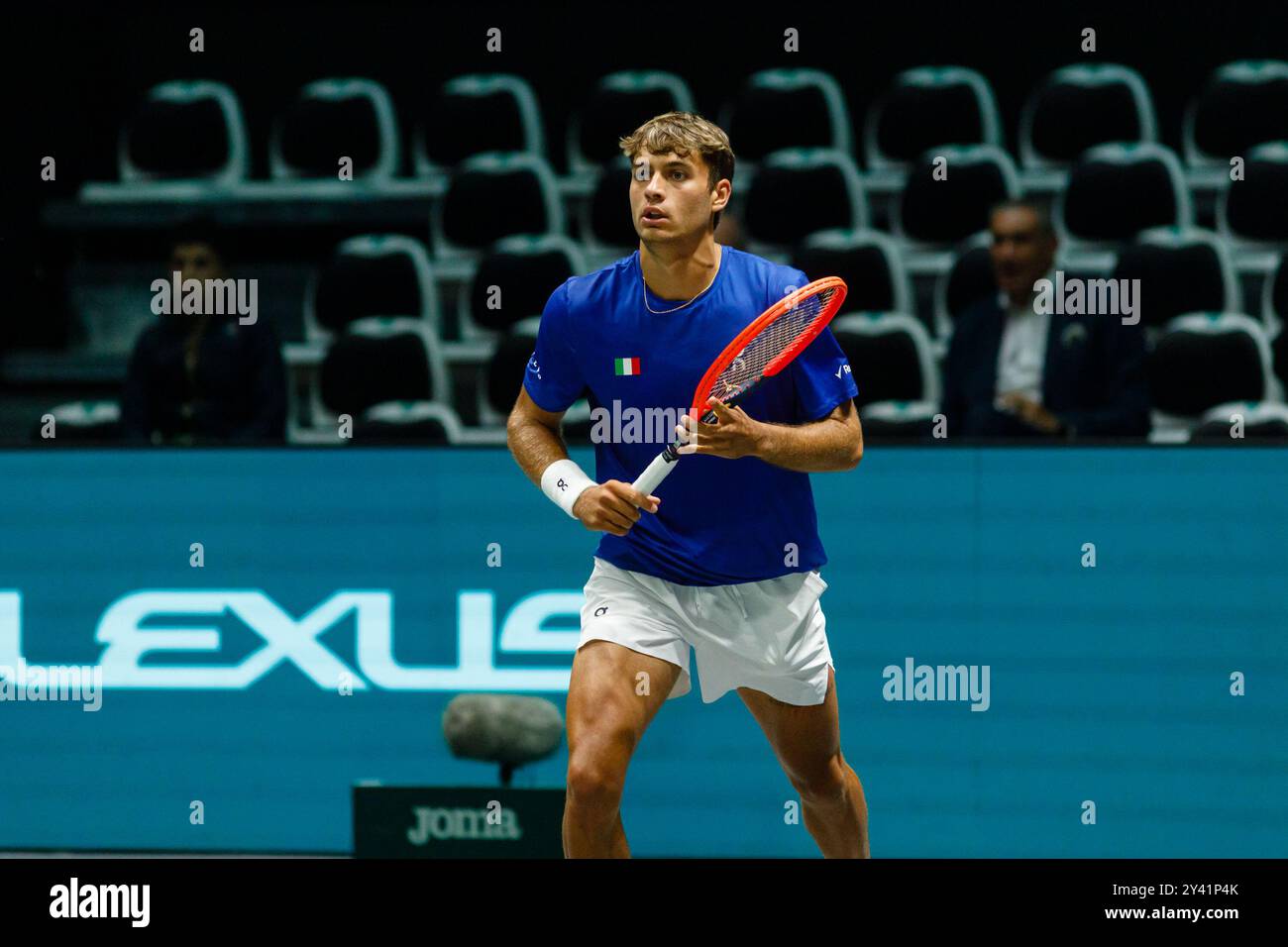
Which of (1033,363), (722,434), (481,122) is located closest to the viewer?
(722,434)

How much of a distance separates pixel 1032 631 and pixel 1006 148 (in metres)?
3.87

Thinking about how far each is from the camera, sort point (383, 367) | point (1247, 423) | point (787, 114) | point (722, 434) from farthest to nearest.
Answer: point (787, 114) < point (383, 367) < point (1247, 423) < point (722, 434)

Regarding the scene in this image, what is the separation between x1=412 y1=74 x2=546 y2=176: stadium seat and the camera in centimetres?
837

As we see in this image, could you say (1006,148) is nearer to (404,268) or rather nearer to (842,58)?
(842,58)

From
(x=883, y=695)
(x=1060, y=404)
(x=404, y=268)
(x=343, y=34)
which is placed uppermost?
(x=343, y=34)

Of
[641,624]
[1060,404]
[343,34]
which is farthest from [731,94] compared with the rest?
[641,624]

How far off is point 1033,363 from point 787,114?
2545mm

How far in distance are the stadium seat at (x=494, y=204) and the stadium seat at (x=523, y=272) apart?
16.5 inches

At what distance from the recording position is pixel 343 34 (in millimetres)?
9375

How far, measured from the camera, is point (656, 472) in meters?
3.93

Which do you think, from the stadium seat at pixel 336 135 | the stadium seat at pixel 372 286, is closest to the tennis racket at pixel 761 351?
the stadium seat at pixel 372 286

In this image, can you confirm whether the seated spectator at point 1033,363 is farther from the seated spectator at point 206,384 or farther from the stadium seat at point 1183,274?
the seated spectator at point 206,384

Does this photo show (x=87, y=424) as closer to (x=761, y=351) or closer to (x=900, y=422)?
(x=900, y=422)

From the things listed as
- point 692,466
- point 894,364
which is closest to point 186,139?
point 894,364
